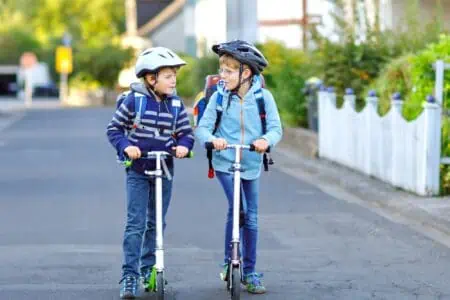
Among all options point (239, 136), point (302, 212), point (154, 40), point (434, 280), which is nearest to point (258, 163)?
point (239, 136)

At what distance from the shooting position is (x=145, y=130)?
807 cm

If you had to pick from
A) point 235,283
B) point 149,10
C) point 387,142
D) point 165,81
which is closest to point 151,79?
point 165,81

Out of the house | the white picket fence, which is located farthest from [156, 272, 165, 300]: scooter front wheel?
the house

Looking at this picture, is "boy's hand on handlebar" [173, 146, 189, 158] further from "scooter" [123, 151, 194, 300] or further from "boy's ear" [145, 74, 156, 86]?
"boy's ear" [145, 74, 156, 86]

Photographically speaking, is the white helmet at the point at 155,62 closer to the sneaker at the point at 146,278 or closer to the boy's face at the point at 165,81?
the boy's face at the point at 165,81

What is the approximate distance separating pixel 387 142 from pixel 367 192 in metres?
1.00

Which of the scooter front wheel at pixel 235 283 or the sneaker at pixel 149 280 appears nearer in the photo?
the scooter front wheel at pixel 235 283

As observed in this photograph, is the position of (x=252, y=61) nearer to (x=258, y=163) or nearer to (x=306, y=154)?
(x=258, y=163)

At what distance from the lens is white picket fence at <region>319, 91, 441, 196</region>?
13781 millimetres

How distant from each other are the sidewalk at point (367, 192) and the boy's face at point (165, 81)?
3.84m

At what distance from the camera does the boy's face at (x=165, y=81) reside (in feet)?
26.3

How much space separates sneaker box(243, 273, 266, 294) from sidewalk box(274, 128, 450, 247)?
3017 millimetres

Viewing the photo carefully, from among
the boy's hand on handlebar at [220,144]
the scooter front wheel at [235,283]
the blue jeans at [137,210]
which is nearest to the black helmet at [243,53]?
the boy's hand on handlebar at [220,144]

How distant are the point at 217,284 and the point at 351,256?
1.74 metres
